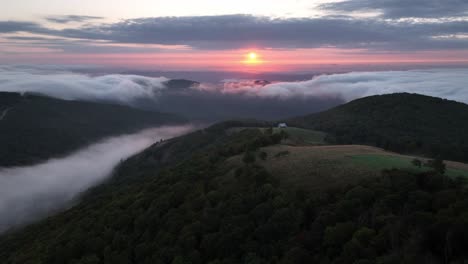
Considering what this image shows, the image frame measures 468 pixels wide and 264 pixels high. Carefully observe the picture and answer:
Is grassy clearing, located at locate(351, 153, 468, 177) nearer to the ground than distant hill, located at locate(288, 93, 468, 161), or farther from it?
farther from it

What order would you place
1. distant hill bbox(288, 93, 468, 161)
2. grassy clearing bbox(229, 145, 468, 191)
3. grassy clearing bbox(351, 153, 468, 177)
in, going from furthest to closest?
distant hill bbox(288, 93, 468, 161)
grassy clearing bbox(229, 145, 468, 191)
grassy clearing bbox(351, 153, 468, 177)

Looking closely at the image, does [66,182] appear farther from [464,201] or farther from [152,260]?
[464,201]

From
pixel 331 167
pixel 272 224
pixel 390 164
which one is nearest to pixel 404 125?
pixel 390 164

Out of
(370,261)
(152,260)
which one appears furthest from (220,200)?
Result: (370,261)

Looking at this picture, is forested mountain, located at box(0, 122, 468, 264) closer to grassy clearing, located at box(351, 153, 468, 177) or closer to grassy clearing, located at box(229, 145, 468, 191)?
grassy clearing, located at box(229, 145, 468, 191)

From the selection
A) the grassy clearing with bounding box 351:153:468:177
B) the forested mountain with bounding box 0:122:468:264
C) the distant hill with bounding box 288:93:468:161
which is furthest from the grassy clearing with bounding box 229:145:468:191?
the distant hill with bounding box 288:93:468:161

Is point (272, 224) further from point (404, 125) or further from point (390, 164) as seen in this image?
point (404, 125)
